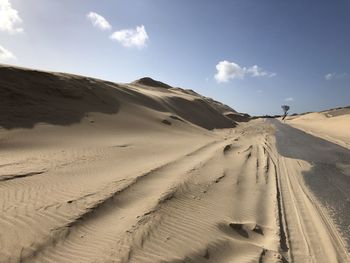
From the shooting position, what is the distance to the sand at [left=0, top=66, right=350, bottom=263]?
4883 mm

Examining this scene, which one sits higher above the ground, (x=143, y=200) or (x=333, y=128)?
(x=333, y=128)

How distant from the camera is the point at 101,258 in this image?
441cm

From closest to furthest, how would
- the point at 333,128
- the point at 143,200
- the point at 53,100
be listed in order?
the point at 143,200, the point at 53,100, the point at 333,128

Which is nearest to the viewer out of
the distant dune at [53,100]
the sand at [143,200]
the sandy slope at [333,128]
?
the sand at [143,200]

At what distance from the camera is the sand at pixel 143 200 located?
16.0ft

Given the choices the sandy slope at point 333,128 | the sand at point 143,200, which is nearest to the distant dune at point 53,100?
the sand at point 143,200

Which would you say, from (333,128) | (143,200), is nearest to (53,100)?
(143,200)

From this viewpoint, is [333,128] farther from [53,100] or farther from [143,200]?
[143,200]

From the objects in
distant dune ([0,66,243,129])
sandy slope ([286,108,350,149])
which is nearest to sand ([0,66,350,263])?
distant dune ([0,66,243,129])

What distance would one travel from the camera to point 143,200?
670 centimetres

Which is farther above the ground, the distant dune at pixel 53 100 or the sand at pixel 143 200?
the distant dune at pixel 53 100

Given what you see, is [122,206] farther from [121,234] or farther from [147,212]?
[121,234]

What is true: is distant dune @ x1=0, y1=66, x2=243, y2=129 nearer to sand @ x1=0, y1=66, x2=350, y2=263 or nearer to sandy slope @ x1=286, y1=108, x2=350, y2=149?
sand @ x1=0, y1=66, x2=350, y2=263

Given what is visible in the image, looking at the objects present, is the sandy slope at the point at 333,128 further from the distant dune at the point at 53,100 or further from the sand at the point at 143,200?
the sand at the point at 143,200
